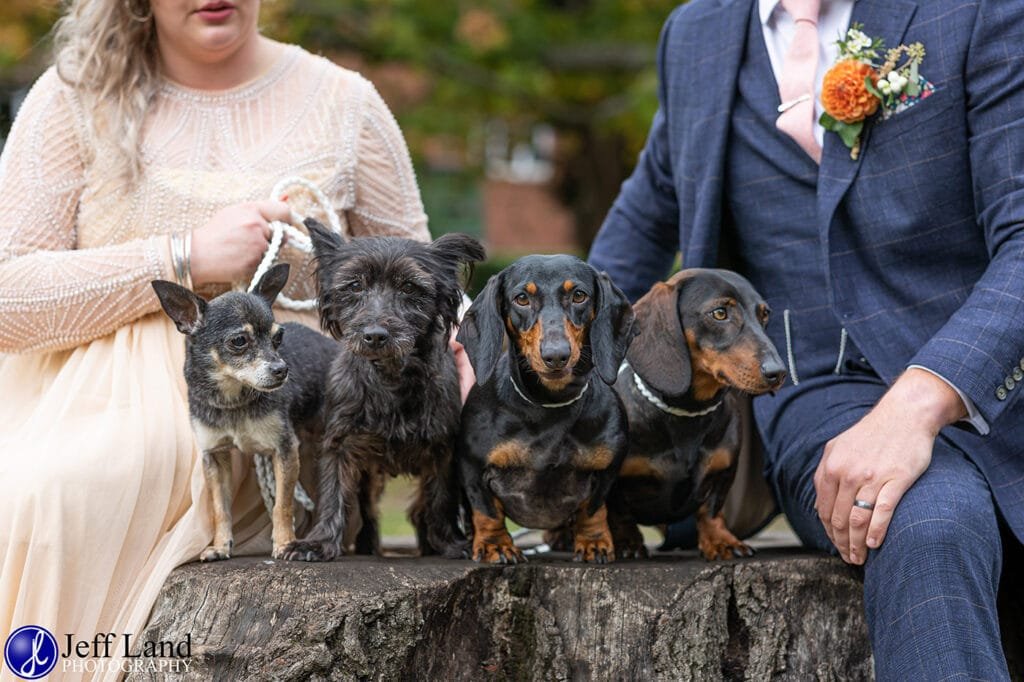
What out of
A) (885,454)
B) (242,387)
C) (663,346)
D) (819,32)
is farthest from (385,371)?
(819,32)

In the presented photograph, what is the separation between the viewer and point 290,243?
3803 mm

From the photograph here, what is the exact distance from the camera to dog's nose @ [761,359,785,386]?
3223 millimetres

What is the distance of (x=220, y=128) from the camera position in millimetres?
4098

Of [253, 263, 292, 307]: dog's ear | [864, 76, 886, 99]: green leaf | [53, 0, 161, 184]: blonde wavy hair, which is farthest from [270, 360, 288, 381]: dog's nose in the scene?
[864, 76, 886, 99]: green leaf

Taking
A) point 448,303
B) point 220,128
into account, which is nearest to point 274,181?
point 220,128

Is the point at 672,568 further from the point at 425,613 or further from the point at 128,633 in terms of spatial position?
the point at 128,633

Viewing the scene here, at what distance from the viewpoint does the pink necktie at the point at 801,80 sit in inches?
149

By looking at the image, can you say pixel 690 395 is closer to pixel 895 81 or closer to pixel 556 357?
pixel 556 357

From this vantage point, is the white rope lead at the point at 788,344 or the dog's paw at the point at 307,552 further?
the white rope lead at the point at 788,344

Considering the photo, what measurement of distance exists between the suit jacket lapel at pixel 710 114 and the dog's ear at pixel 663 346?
0.51 metres

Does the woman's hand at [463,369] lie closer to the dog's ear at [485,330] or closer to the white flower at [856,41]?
the dog's ear at [485,330]

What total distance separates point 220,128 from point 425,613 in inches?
71.5

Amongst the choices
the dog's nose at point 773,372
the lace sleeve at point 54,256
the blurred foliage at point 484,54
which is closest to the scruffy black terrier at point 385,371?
the lace sleeve at point 54,256

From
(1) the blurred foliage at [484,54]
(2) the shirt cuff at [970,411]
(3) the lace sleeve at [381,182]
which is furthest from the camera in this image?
(1) the blurred foliage at [484,54]
